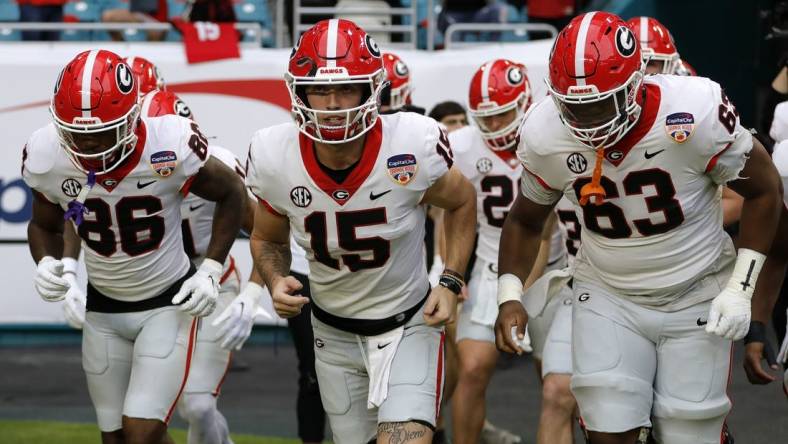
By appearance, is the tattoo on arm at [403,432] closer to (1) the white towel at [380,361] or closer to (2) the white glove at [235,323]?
(1) the white towel at [380,361]

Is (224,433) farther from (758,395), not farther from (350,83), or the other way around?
(758,395)

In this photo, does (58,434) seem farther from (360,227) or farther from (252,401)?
(360,227)

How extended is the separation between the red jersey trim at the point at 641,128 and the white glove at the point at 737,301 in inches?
20.6

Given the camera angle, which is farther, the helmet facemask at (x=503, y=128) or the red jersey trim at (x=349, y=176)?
the helmet facemask at (x=503, y=128)

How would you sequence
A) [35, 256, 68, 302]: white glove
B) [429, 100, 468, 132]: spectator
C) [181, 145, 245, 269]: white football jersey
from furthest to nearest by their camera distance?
[429, 100, 468, 132]: spectator, [181, 145, 245, 269]: white football jersey, [35, 256, 68, 302]: white glove

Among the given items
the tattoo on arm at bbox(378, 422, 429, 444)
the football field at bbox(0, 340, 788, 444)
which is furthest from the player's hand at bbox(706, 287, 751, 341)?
the football field at bbox(0, 340, 788, 444)

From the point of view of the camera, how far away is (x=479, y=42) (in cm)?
1013

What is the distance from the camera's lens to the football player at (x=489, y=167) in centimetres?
606

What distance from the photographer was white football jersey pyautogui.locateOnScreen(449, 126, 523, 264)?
627 centimetres

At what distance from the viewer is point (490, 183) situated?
20.7 feet

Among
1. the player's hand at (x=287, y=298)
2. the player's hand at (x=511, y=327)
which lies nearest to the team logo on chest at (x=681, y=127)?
the player's hand at (x=511, y=327)

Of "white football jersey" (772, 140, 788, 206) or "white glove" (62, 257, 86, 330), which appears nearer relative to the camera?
"white football jersey" (772, 140, 788, 206)

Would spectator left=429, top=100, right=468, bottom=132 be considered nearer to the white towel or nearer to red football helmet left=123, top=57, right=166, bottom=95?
red football helmet left=123, top=57, right=166, bottom=95

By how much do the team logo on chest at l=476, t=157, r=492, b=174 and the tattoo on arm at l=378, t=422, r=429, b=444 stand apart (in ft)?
7.36
